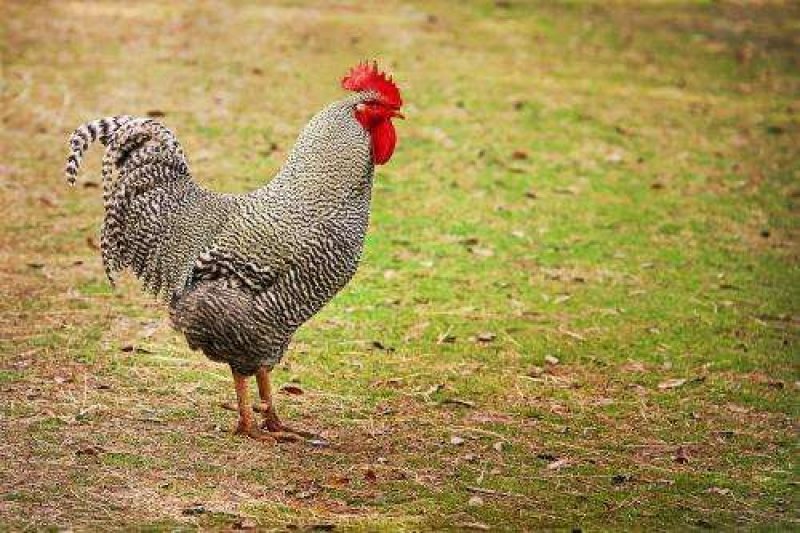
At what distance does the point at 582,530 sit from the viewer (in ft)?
20.4

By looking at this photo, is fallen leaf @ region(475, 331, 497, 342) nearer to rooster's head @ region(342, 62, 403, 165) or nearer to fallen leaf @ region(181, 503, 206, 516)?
rooster's head @ region(342, 62, 403, 165)

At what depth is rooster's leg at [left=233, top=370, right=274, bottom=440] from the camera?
720 centimetres

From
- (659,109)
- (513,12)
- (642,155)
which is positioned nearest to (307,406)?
(642,155)

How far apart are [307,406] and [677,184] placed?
565 cm

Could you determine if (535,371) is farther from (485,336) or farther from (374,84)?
(374,84)

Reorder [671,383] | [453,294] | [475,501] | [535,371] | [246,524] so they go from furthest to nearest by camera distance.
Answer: [453,294] → [535,371] → [671,383] → [475,501] → [246,524]

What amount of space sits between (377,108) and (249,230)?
0.93 meters

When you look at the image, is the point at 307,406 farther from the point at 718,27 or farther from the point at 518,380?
the point at 718,27

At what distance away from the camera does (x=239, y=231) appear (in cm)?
707

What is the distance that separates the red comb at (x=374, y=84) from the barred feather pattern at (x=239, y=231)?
0.06 meters

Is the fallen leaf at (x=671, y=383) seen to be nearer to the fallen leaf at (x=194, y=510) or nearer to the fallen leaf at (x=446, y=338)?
the fallen leaf at (x=446, y=338)

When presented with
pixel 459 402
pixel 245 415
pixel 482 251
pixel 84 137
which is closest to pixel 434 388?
pixel 459 402

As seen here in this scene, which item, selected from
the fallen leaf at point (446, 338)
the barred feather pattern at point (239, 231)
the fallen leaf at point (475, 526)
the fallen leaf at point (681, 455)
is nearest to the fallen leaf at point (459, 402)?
the fallen leaf at point (446, 338)

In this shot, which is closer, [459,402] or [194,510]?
[194,510]
